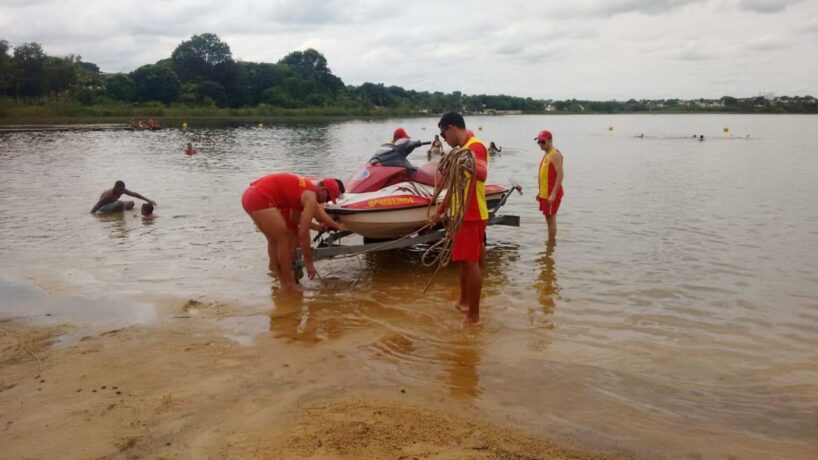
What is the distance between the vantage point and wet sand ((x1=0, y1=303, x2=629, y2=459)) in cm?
368

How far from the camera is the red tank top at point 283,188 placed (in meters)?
6.74

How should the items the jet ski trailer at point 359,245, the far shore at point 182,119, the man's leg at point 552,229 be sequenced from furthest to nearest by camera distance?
the far shore at point 182,119 < the man's leg at point 552,229 < the jet ski trailer at point 359,245

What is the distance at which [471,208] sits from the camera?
227 inches

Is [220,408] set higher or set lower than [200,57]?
lower

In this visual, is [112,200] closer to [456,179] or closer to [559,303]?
[456,179]

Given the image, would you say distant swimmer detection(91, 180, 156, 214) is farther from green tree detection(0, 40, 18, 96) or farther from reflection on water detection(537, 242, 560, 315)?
green tree detection(0, 40, 18, 96)

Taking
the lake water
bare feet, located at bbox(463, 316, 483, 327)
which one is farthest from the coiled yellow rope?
the lake water

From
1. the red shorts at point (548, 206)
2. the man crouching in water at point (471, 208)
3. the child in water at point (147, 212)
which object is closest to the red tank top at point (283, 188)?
the man crouching in water at point (471, 208)

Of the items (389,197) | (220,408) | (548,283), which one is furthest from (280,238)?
(548,283)

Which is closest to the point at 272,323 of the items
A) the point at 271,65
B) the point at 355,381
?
the point at 355,381

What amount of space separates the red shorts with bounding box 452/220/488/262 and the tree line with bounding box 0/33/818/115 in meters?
73.0

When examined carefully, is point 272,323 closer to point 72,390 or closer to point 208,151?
point 72,390

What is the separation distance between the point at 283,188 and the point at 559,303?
11.7 feet

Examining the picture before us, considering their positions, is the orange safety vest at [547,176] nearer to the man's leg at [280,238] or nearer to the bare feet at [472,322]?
the bare feet at [472,322]
